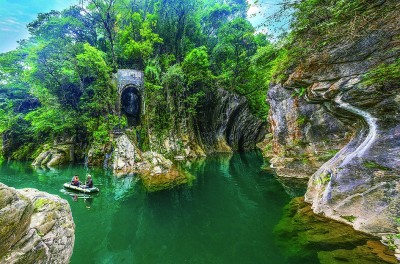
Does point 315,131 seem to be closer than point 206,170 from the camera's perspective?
Yes

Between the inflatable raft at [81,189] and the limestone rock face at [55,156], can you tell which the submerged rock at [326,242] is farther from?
the limestone rock face at [55,156]

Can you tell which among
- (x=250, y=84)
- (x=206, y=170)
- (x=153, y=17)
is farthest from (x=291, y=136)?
(x=153, y=17)

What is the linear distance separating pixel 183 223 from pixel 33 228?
5.19 m

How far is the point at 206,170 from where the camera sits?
62.7 feet

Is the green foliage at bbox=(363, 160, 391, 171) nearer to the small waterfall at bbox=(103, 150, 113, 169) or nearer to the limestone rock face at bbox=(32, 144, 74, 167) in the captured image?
the small waterfall at bbox=(103, 150, 113, 169)

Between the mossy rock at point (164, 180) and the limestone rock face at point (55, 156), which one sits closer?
the mossy rock at point (164, 180)

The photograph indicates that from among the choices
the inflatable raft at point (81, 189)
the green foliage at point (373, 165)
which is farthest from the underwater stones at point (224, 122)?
the green foliage at point (373, 165)

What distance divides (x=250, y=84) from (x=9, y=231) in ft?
102

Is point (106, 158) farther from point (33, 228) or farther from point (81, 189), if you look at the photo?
point (33, 228)

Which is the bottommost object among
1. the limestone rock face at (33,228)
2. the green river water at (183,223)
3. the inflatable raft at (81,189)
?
the green river water at (183,223)

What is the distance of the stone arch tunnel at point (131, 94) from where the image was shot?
22.9 m

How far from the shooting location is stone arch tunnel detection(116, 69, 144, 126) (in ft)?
75.2

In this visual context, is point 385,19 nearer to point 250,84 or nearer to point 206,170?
point 206,170

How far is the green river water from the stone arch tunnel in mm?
11212
